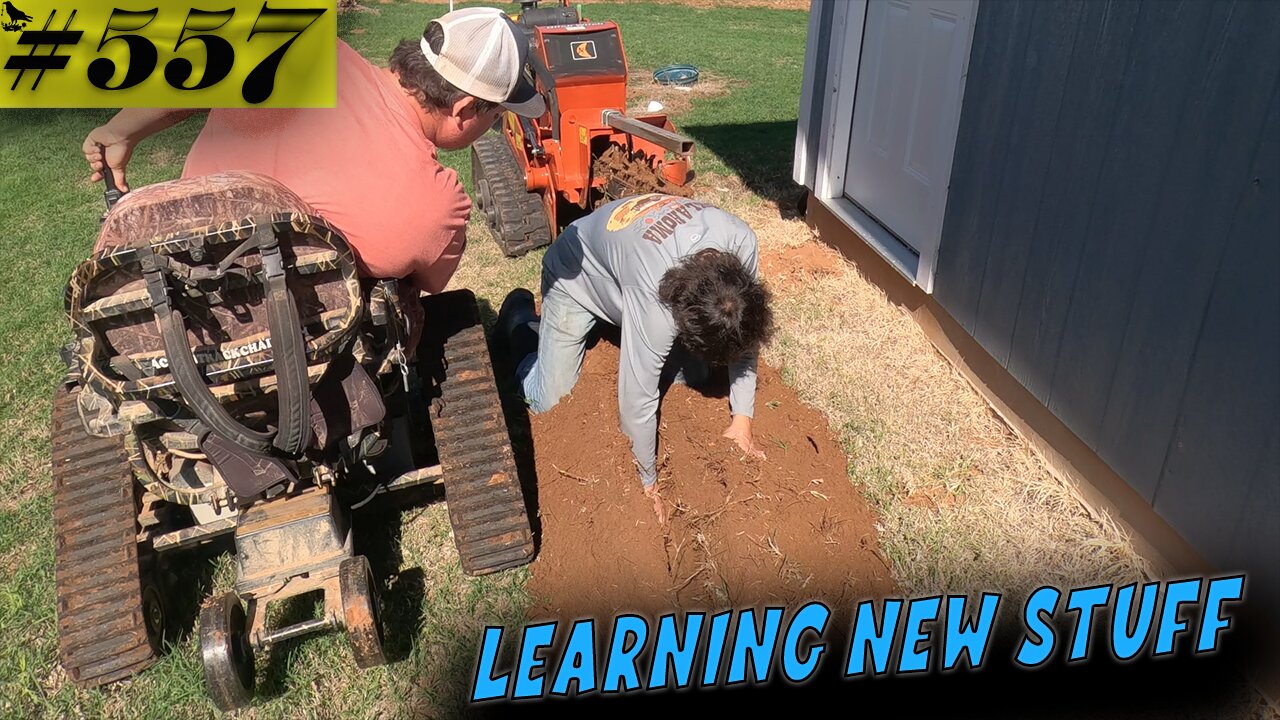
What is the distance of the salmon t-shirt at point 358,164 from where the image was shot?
249cm

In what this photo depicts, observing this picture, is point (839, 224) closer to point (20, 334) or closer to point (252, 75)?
point (252, 75)

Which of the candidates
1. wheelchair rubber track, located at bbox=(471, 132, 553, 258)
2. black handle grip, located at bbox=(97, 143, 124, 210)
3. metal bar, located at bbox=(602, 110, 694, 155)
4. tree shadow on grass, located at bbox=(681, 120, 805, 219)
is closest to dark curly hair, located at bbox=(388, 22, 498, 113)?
black handle grip, located at bbox=(97, 143, 124, 210)

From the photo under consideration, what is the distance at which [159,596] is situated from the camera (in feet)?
9.64

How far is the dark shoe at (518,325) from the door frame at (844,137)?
2297 millimetres

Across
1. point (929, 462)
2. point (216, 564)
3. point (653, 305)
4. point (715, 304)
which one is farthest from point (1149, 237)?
point (216, 564)

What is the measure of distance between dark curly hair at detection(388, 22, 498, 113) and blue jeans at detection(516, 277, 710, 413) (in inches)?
60.4

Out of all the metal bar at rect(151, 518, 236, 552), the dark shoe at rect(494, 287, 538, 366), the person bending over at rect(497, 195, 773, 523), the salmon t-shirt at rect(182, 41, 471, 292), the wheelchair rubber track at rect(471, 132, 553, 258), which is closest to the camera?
the salmon t-shirt at rect(182, 41, 471, 292)

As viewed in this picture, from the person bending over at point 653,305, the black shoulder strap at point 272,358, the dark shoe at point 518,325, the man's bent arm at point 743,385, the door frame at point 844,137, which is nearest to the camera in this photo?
the black shoulder strap at point 272,358

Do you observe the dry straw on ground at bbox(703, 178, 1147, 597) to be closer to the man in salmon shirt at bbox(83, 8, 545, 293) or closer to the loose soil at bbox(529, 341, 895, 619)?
the loose soil at bbox(529, 341, 895, 619)

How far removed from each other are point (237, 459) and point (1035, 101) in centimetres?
358

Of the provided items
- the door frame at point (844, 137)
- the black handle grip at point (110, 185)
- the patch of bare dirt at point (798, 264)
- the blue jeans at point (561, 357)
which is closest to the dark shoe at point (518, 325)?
the blue jeans at point (561, 357)

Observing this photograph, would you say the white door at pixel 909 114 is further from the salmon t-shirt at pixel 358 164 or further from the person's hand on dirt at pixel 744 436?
the salmon t-shirt at pixel 358 164

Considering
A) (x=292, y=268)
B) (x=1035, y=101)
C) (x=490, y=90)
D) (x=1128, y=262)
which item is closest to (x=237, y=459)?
(x=292, y=268)

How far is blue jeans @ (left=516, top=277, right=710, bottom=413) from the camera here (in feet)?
13.5
